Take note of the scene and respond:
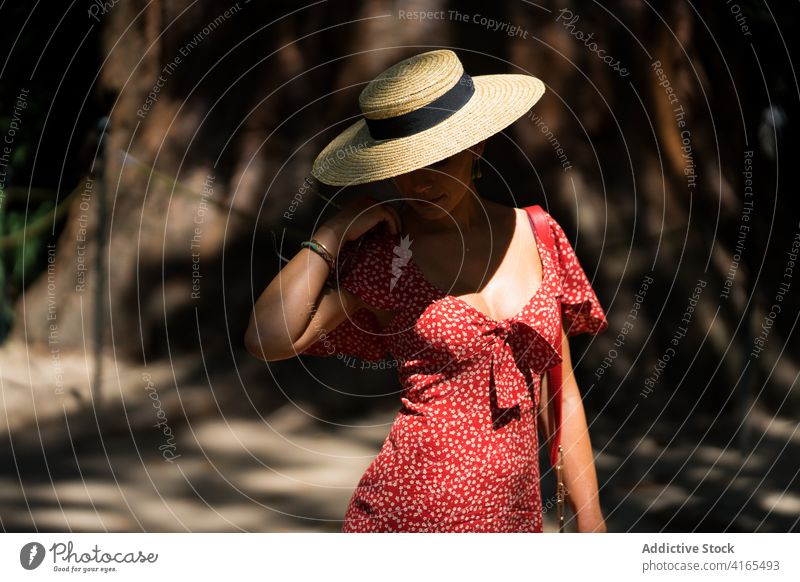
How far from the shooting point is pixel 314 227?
334cm

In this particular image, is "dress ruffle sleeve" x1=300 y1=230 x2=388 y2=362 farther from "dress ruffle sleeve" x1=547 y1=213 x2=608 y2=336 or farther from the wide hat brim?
"dress ruffle sleeve" x1=547 y1=213 x2=608 y2=336

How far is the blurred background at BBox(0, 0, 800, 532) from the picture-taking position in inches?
126

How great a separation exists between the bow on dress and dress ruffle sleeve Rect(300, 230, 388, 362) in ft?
0.64

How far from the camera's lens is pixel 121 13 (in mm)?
3266

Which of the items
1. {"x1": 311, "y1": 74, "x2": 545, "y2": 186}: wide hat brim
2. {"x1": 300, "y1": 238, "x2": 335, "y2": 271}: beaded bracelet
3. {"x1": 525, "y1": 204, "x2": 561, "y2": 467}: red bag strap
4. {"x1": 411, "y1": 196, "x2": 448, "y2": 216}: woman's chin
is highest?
{"x1": 311, "y1": 74, "x2": 545, "y2": 186}: wide hat brim

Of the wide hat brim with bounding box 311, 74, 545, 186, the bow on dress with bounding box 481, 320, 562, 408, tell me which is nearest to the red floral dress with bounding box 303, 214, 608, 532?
the bow on dress with bounding box 481, 320, 562, 408

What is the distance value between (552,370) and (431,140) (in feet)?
1.50

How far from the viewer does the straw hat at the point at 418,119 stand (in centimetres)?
187

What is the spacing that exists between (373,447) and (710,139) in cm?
135

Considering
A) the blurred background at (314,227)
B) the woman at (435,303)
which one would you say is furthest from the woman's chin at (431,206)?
the blurred background at (314,227)

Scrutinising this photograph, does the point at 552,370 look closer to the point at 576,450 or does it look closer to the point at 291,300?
the point at 576,450

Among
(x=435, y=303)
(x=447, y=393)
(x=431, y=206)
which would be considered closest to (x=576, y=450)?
(x=447, y=393)
